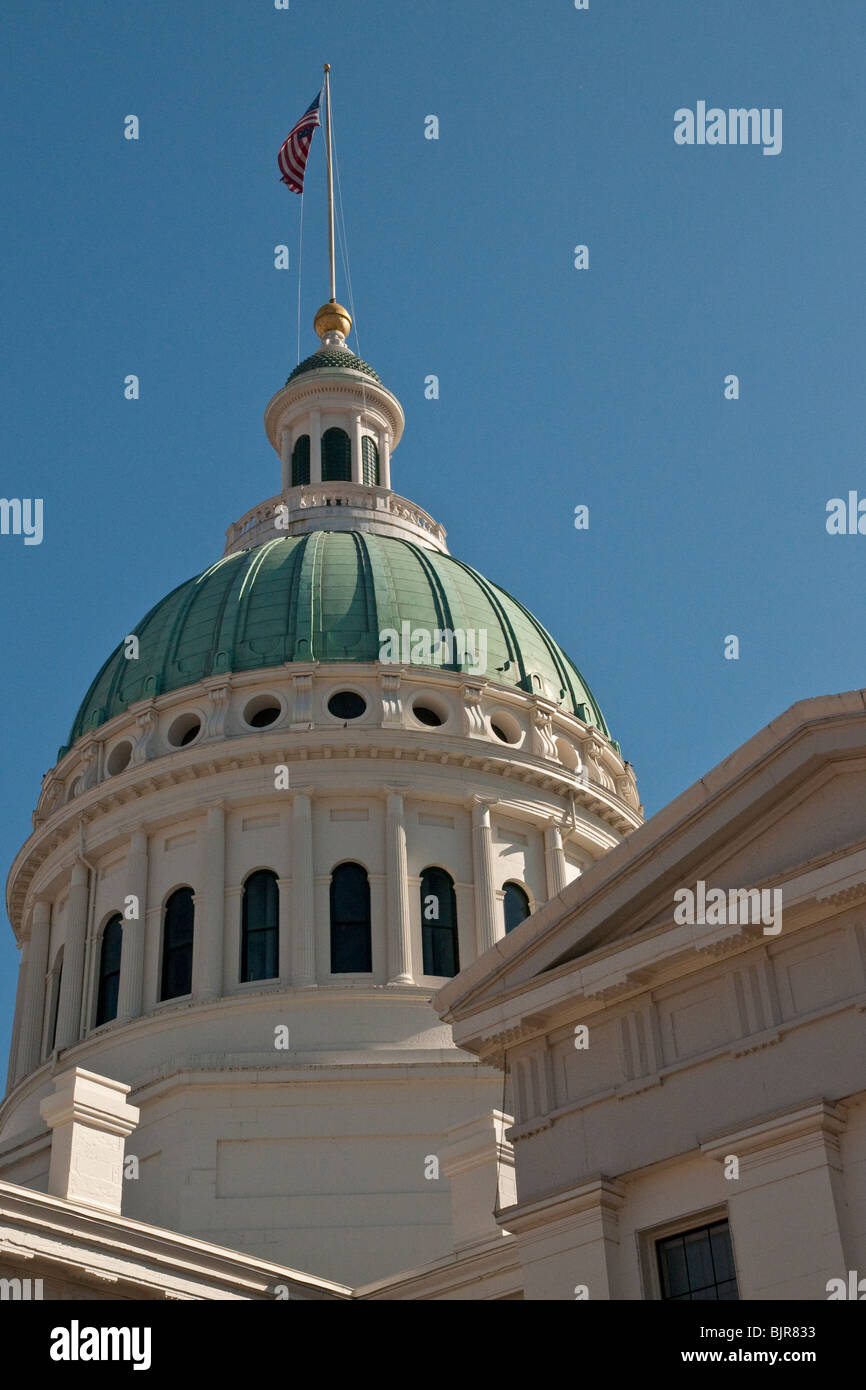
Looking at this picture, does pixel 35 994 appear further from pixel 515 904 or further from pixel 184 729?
pixel 515 904

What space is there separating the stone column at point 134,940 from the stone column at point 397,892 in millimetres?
5927

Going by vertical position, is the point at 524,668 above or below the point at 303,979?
above

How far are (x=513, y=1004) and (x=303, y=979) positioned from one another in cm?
1824

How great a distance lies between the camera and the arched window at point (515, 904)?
43.8 metres

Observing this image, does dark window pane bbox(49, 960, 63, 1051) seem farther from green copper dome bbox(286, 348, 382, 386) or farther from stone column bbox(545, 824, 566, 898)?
green copper dome bbox(286, 348, 382, 386)

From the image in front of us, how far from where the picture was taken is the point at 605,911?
894 inches

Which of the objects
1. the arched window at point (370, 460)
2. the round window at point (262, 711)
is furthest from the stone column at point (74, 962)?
the arched window at point (370, 460)

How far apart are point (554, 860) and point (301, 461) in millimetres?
17764

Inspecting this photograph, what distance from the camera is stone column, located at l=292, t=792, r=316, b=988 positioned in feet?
135

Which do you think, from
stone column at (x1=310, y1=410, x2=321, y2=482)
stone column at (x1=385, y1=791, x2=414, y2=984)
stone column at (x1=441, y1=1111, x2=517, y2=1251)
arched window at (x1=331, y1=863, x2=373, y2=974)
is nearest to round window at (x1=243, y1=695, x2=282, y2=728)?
stone column at (x1=385, y1=791, x2=414, y2=984)

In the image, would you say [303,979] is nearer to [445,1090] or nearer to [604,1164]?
[445,1090]

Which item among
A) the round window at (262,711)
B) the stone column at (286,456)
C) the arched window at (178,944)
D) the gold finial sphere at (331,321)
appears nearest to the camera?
the arched window at (178,944)

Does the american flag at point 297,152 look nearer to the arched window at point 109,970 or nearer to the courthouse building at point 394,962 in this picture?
the courthouse building at point 394,962
